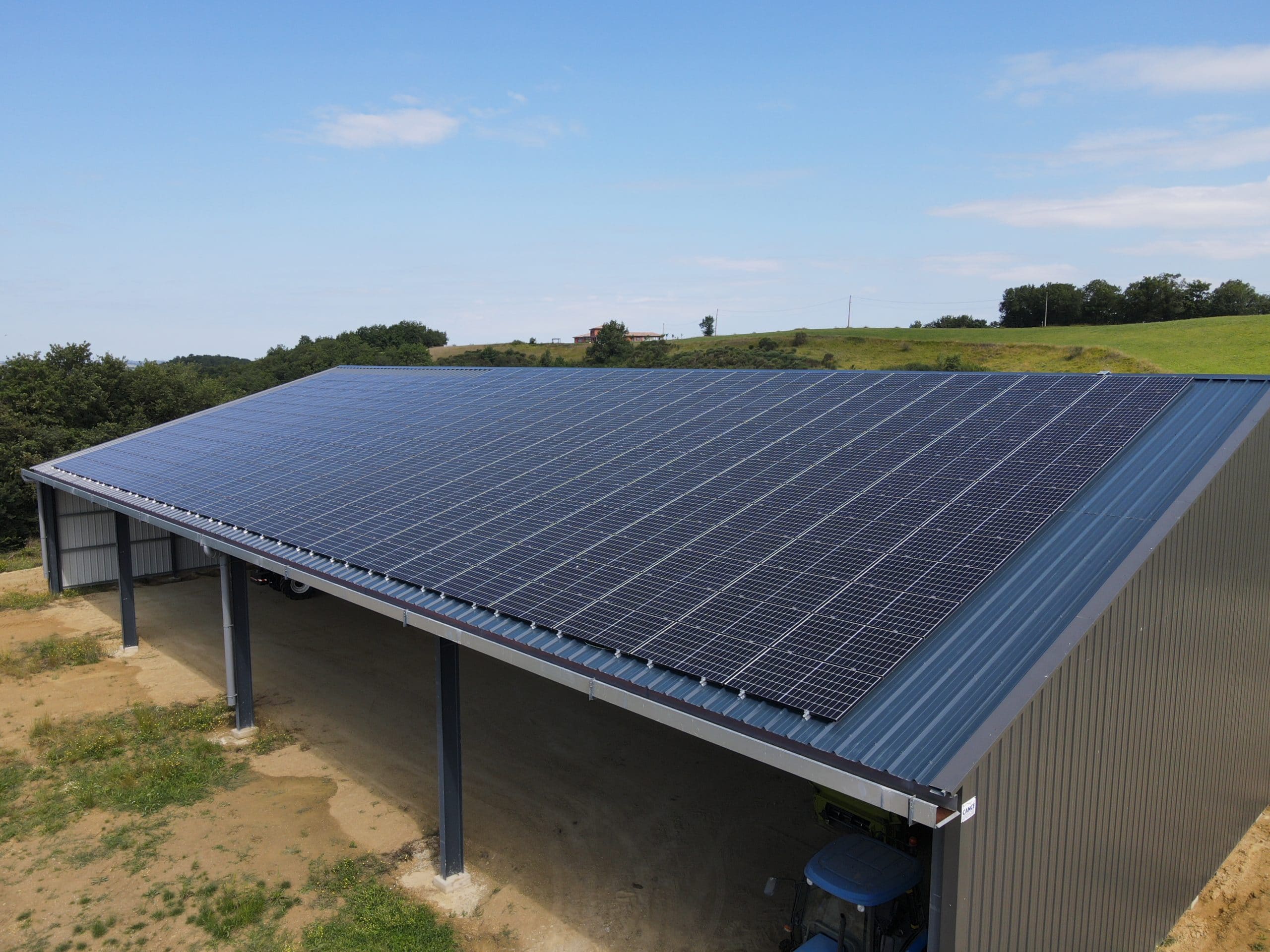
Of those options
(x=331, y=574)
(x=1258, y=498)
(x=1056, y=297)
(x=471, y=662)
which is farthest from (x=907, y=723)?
(x=1056, y=297)

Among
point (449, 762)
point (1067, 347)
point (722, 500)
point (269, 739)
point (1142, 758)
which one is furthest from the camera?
point (1067, 347)

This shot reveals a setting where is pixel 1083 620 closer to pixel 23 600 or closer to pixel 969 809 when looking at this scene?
pixel 969 809

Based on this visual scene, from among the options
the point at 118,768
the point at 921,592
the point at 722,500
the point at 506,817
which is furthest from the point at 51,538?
the point at 921,592

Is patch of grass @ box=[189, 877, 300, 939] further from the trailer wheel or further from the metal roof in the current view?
the trailer wheel

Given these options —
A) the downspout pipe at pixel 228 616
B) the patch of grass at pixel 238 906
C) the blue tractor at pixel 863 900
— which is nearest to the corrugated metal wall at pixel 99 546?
the downspout pipe at pixel 228 616

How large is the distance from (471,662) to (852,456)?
39.4 feet

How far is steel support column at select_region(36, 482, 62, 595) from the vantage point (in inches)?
1067

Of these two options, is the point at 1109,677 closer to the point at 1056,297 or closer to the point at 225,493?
the point at 225,493

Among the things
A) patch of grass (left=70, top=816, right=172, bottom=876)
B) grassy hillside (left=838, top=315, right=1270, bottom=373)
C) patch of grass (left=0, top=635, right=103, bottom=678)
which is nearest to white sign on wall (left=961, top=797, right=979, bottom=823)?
patch of grass (left=70, top=816, right=172, bottom=876)

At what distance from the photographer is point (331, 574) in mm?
12914

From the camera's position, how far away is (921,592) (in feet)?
29.1

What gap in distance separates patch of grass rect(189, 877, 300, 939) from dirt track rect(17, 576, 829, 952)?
99.6 inches

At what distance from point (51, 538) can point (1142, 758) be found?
100 feet

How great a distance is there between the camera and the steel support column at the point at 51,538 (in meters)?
27.1
